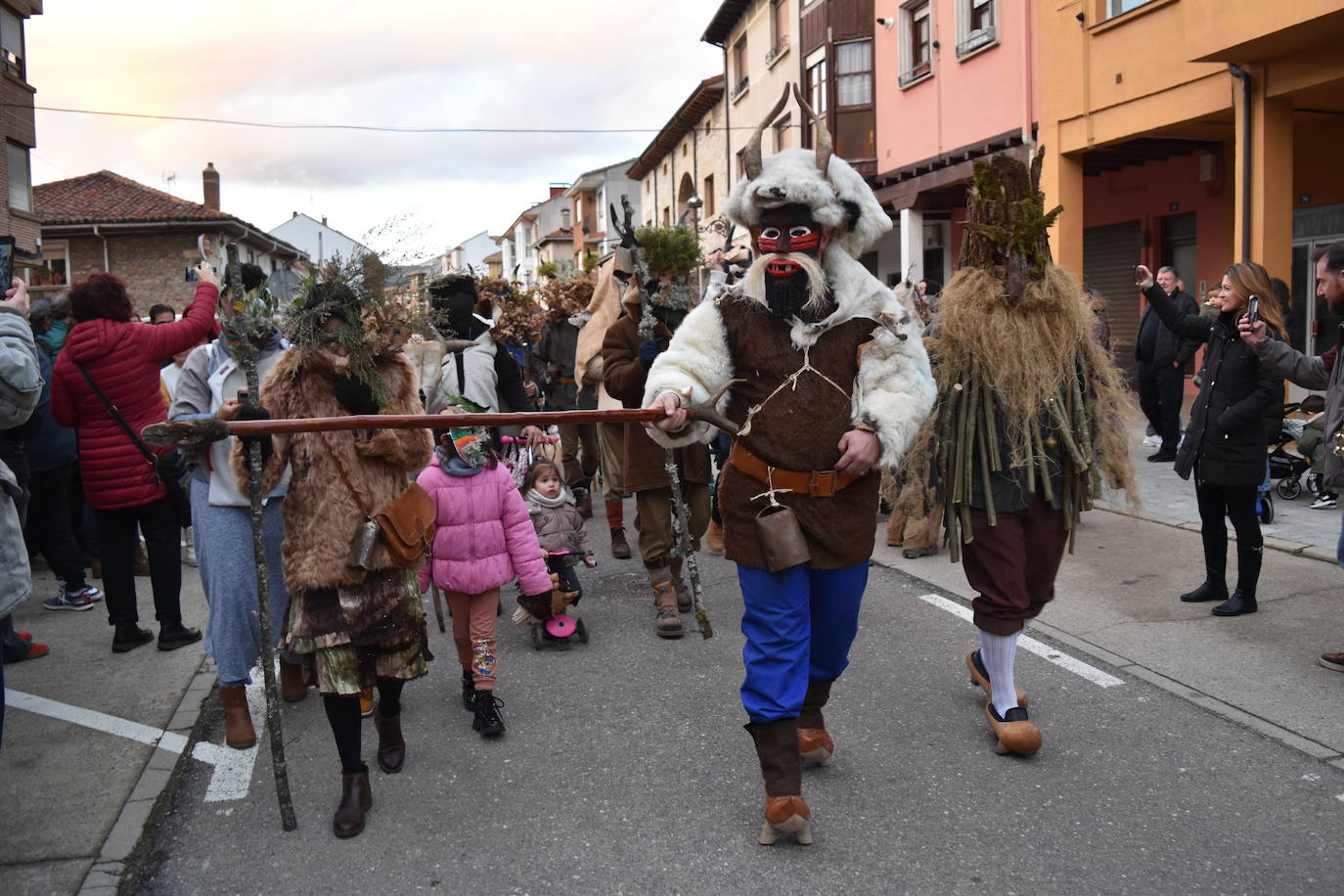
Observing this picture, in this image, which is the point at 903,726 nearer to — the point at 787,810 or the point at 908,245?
the point at 787,810

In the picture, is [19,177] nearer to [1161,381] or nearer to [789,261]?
[1161,381]

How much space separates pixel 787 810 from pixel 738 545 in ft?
2.80

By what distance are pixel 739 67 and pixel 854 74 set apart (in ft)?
33.7

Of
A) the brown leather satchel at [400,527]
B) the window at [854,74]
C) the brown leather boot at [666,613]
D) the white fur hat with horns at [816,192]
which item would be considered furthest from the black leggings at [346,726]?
the window at [854,74]

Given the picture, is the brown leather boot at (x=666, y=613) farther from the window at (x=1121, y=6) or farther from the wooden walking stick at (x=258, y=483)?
the window at (x=1121, y=6)

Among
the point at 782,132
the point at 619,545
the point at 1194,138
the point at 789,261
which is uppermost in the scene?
the point at 782,132

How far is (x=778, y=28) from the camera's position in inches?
1026

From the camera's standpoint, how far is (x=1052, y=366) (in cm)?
427

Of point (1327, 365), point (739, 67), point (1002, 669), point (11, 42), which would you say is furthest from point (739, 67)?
point (1002, 669)

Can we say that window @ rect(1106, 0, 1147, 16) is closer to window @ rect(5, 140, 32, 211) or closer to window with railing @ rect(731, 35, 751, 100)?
window with railing @ rect(731, 35, 751, 100)

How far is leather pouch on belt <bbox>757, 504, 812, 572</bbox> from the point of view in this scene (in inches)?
137

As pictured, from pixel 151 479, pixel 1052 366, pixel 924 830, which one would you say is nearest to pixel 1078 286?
pixel 1052 366

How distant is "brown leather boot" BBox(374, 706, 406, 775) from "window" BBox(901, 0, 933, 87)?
16.9 m

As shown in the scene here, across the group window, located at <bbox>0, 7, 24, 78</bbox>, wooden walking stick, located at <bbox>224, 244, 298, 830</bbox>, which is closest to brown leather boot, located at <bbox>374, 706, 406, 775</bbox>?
wooden walking stick, located at <bbox>224, 244, 298, 830</bbox>
